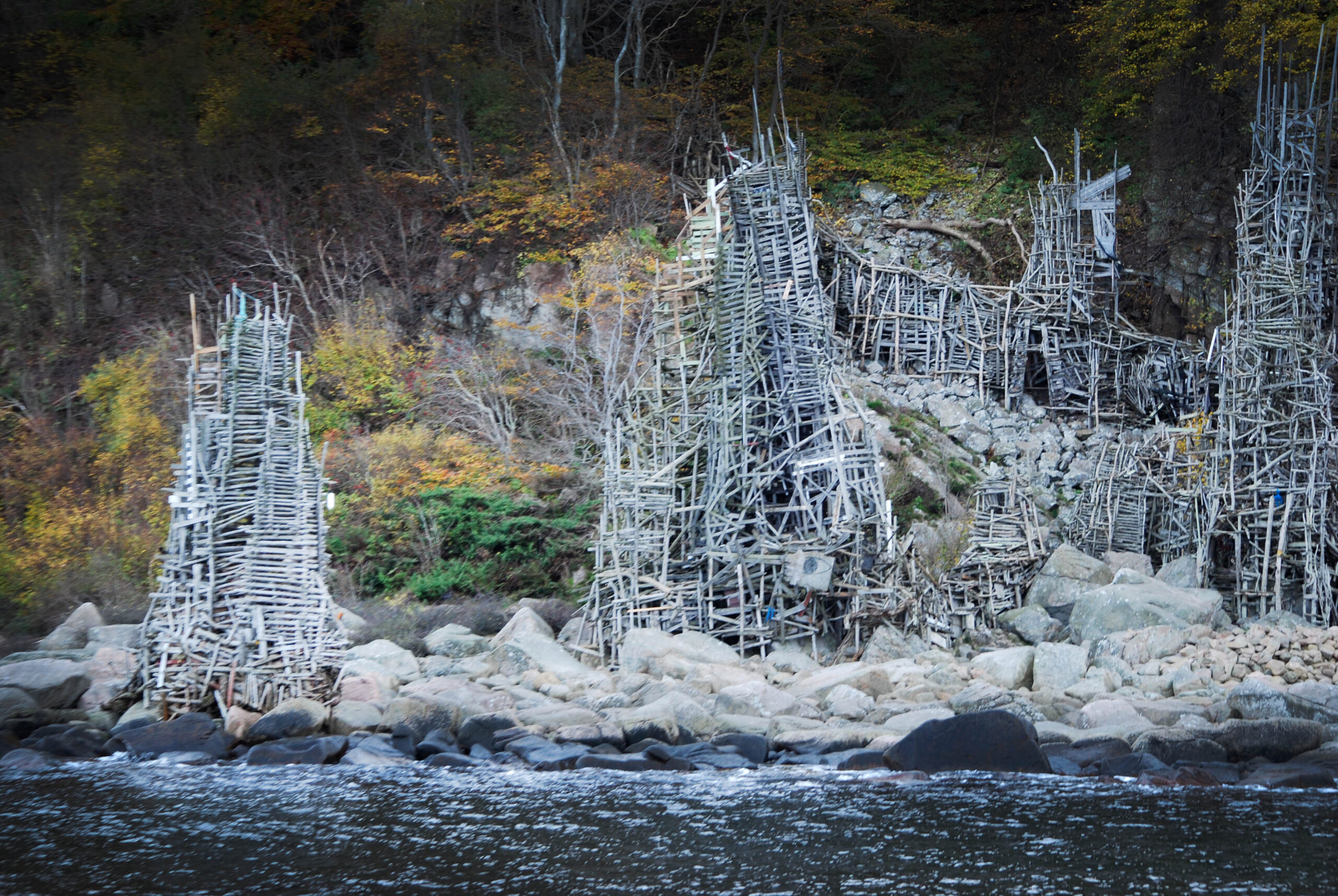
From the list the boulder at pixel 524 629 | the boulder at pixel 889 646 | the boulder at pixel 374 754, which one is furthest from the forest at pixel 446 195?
the boulder at pixel 374 754

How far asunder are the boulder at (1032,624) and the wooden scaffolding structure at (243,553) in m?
11.5

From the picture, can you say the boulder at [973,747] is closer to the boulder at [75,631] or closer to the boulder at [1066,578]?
the boulder at [1066,578]

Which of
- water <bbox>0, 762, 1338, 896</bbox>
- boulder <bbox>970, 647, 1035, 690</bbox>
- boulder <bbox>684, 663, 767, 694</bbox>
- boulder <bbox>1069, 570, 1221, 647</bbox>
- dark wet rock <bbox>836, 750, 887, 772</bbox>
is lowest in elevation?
water <bbox>0, 762, 1338, 896</bbox>

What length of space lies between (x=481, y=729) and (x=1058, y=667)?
8.68m

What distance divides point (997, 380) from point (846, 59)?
1437cm

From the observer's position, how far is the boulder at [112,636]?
21000 mm

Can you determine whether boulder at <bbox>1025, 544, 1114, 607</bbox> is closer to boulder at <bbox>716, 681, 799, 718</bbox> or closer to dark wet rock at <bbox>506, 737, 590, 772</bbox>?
boulder at <bbox>716, 681, 799, 718</bbox>

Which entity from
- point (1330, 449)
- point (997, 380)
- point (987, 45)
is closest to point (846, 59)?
point (987, 45)

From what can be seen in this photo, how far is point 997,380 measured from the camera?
33094 millimetres

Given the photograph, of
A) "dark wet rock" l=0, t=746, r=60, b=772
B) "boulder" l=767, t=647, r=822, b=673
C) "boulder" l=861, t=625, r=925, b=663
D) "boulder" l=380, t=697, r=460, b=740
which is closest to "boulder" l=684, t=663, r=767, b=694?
"boulder" l=767, t=647, r=822, b=673

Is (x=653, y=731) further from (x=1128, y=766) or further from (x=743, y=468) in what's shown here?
(x=743, y=468)

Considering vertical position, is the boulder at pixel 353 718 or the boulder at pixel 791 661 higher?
the boulder at pixel 791 661

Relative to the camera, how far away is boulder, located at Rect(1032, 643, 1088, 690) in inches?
739

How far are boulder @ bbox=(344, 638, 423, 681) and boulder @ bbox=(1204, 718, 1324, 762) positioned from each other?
11971 mm
